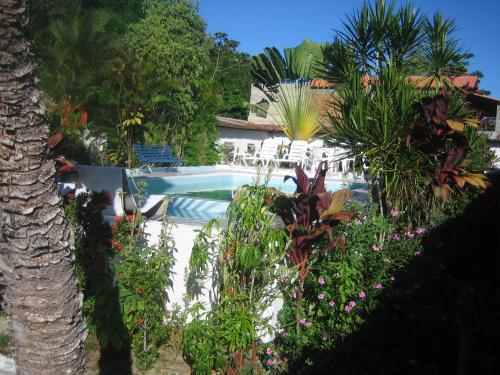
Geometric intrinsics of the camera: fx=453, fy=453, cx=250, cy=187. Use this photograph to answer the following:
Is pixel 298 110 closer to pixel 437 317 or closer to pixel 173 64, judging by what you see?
pixel 173 64

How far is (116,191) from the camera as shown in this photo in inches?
243

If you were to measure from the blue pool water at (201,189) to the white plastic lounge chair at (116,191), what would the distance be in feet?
7.74

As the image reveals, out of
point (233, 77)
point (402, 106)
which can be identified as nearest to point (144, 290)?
point (402, 106)

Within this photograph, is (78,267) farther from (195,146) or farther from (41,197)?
(195,146)

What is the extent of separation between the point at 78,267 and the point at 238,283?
1.81 meters

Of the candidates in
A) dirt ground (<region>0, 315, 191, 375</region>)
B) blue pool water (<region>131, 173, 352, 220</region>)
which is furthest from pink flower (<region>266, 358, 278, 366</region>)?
blue pool water (<region>131, 173, 352, 220</region>)

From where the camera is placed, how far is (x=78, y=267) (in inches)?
194

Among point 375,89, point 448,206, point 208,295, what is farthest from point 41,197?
point 448,206

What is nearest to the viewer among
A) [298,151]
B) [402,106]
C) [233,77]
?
[402,106]

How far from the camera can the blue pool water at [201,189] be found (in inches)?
373

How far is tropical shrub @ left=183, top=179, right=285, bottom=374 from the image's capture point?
418 centimetres

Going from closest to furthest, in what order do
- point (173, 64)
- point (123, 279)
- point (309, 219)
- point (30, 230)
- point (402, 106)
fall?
point (30, 230), point (309, 219), point (123, 279), point (402, 106), point (173, 64)

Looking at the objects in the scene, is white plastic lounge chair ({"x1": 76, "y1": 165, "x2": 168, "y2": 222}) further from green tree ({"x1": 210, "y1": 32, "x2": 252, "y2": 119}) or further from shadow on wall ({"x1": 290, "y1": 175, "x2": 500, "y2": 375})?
green tree ({"x1": 210, "y1": 32, "x2": 252, "y2": 119})

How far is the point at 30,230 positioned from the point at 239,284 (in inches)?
103
